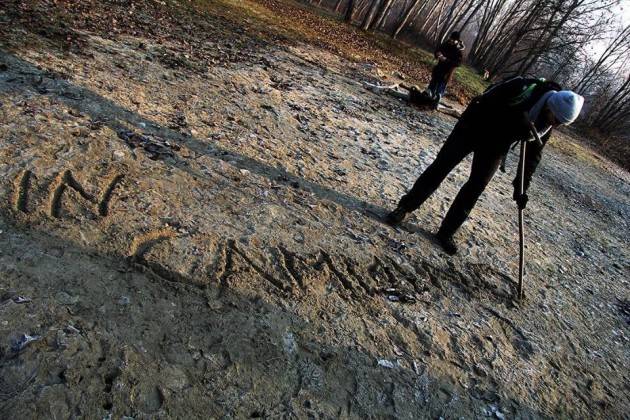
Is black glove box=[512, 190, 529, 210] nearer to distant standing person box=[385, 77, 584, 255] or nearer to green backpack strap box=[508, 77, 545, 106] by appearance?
distant standing person box=[385, 77, 584, 255]

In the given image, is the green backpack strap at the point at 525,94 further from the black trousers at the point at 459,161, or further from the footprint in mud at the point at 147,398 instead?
the footprint in mud at the point at 147,398

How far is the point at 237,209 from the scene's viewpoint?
378 centimetres

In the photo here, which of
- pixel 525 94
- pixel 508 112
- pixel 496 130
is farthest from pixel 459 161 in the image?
pixel 525 94

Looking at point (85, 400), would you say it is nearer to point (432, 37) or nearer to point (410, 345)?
point (410, 345)

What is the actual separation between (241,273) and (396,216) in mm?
2083

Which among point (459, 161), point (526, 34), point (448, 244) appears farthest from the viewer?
point (526, 34)

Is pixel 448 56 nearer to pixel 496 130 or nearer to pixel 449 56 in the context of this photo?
pixel 449 56

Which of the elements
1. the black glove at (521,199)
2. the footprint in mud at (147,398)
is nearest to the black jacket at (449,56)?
the black glove at (521,199)

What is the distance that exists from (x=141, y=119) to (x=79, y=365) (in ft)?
10.4

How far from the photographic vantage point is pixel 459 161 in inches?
161

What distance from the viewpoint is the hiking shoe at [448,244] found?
14.3 ft

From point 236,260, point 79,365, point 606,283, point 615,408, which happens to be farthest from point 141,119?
point 606,283

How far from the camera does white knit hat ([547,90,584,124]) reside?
3.22 metres

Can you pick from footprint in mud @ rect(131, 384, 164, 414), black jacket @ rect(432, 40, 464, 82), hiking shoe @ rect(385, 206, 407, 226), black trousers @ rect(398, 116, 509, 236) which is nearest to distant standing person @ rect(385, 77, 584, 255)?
black trousers @ rect(398, 116, 509, 236)
